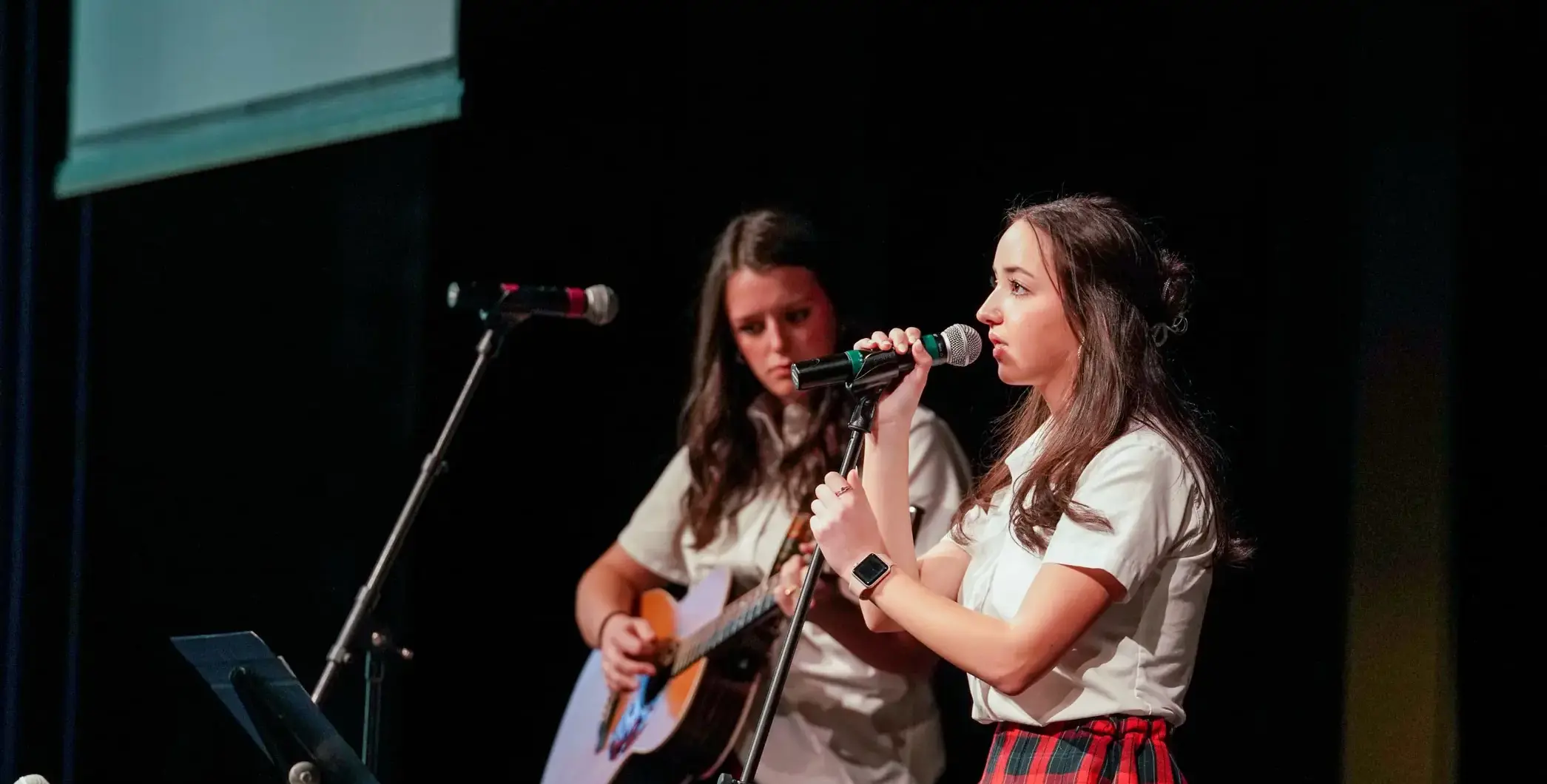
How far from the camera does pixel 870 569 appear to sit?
5.98ft

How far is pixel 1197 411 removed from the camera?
6.46 ft

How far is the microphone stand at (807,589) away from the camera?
1697 millimetres

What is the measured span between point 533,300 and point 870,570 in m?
1.09

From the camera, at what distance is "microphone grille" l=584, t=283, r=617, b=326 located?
9.03 ft

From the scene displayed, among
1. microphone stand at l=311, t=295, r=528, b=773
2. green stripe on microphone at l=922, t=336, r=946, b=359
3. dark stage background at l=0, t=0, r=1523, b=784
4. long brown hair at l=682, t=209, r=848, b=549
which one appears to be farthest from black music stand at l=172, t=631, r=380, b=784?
dark stage background at l=0, t=0, r=1523, b=784

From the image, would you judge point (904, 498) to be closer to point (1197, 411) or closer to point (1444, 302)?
point (1197, 411)

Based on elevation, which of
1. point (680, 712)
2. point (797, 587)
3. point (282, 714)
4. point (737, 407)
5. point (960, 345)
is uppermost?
point (960, 345)

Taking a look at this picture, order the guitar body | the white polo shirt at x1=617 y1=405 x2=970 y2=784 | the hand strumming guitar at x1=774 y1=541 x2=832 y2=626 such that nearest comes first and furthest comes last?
the hand strumming guitar at x1=774 y1=541 x2=832 y2=626, the white polo shirt at x1=617 y1=405 x2=970 y2=784, the guitar body

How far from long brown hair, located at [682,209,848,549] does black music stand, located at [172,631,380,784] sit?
1.04 m

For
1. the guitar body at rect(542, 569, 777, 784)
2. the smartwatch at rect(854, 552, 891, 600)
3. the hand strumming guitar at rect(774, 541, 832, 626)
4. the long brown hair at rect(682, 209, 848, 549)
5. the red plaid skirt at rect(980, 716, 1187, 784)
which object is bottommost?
the guitar body at rect(542, 569, 777, 784)

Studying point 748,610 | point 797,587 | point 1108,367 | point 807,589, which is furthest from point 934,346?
point 748,610

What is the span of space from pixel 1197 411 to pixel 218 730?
2567 mm

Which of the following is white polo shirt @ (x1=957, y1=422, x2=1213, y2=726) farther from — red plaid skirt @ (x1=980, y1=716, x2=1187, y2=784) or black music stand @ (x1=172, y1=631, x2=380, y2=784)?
black music stand @ (x1=172, y1=631, x2=380, y2=784)

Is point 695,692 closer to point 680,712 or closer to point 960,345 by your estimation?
point 680,712
